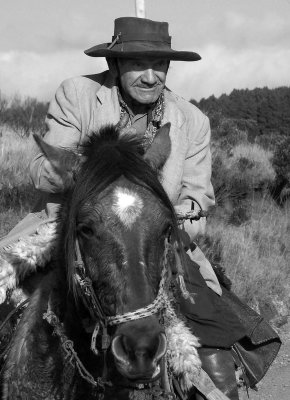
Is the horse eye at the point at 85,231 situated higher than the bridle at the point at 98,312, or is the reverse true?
the horse eye at the point at 85,231

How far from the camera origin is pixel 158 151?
12.0ft

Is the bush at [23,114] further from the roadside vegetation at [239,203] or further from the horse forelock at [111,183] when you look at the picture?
the horse forelock at [111,183]

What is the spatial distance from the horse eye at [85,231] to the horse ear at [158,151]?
1.93 ft

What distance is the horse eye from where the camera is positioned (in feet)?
10.4

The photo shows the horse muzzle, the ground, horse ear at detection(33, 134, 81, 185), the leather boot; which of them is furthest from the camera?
the ground

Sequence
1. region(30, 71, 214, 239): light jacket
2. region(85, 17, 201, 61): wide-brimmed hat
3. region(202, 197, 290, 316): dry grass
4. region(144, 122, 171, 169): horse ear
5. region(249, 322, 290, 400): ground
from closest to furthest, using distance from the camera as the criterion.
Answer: region(144, 122, 171, 169): horse ear → region(30, 71, 214, 239): light jacket → region(85, 17, 201, 61): wide-brimmed hat → region(249, 322, 290, 400): ground → region(202, 197, 290, 316): dry grass

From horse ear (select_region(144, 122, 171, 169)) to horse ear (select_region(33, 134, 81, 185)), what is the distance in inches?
15.1

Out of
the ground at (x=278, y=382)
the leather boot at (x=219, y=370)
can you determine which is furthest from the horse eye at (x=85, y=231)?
the ground at (x=278, y=382)

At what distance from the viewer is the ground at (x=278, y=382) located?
21.3ft

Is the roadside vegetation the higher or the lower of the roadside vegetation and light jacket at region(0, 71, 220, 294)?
the lower

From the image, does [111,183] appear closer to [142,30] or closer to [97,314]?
[97,314]

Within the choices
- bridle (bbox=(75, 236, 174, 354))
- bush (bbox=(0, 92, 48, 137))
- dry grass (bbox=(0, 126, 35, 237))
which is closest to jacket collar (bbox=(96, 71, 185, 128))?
bridle (bbox=(75, 236, 174, 354))

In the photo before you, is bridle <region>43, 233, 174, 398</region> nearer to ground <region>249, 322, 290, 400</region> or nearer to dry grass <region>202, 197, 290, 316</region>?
ground <region>249, 322, 290, 400</region>

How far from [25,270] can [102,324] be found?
37.2 inches
